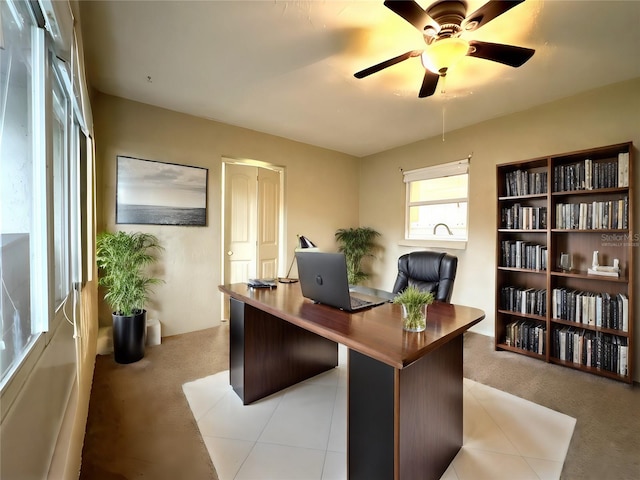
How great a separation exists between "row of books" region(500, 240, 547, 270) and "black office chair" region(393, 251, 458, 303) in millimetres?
1162

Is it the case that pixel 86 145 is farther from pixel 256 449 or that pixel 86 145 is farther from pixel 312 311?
pixel 256 449

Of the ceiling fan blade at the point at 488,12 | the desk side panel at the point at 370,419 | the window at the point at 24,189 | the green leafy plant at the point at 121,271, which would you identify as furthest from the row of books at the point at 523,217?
the green leafy plant at the point at 121,271

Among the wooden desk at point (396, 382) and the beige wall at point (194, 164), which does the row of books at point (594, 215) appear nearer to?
the wooden desk at point (396, 382)

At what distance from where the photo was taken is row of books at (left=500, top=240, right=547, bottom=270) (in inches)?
110

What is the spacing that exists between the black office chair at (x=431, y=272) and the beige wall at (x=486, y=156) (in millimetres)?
1487

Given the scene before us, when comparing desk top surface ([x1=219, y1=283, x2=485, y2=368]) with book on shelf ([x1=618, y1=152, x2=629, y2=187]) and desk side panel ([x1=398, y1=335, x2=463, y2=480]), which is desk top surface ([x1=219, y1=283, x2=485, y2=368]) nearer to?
desk side panel ([x1=398, y1=335, x2=463, y2=480])

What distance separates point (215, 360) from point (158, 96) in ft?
8.57

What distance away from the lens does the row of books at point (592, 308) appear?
235cm

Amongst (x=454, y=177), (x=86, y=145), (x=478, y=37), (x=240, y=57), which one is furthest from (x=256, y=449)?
(x=454, y=177)

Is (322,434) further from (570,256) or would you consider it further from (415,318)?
(570,256)

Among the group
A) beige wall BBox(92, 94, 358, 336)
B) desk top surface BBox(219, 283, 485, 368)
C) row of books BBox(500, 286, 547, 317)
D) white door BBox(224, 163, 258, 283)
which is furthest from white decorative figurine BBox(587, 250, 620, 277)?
white door BBox(224, 163, 258, 283)

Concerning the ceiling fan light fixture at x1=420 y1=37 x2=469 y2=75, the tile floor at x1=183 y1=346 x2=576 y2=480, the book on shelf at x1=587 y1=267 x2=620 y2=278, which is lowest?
the tile floor at x1=183 y1=346 x2=576 y2=480

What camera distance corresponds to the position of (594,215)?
2480 mm

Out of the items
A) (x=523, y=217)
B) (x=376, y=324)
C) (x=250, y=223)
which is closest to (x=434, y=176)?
(x=523, y=217)
